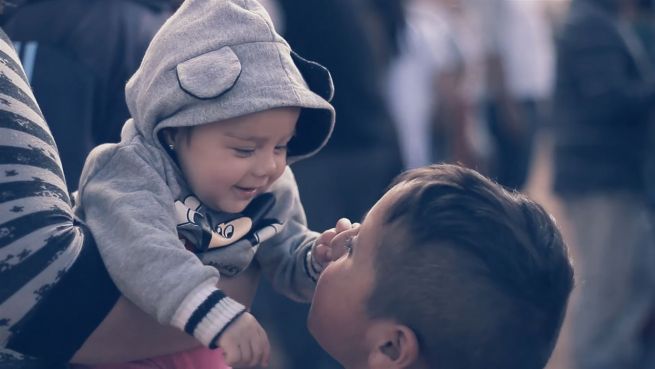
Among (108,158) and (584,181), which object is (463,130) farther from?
(108,158)

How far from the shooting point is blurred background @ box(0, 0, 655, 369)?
15.8 feet

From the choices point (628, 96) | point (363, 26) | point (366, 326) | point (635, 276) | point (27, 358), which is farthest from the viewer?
point (635, 276)

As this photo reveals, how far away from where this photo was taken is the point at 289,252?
2.08 m

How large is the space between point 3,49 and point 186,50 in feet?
0.89

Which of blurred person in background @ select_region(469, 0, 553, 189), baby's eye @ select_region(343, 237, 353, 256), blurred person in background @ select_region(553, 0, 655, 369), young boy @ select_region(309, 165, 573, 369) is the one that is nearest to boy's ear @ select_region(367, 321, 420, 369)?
young boy @ select_region(309, 165, 573, 369)

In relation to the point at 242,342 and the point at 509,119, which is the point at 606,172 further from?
the point at 242,342

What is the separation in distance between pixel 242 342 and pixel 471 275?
1.07 feet

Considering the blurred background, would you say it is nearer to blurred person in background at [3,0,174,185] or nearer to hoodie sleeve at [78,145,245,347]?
blurred person in background at [3,0,174,185]

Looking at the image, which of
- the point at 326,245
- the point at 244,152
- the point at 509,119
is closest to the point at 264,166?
the point at 244,152

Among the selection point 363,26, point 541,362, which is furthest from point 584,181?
point 541,362

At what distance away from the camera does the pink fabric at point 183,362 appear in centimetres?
182

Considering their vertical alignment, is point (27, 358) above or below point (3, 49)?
below

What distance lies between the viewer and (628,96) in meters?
5.45

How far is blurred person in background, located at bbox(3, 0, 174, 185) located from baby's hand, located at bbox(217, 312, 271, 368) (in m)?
0.69
